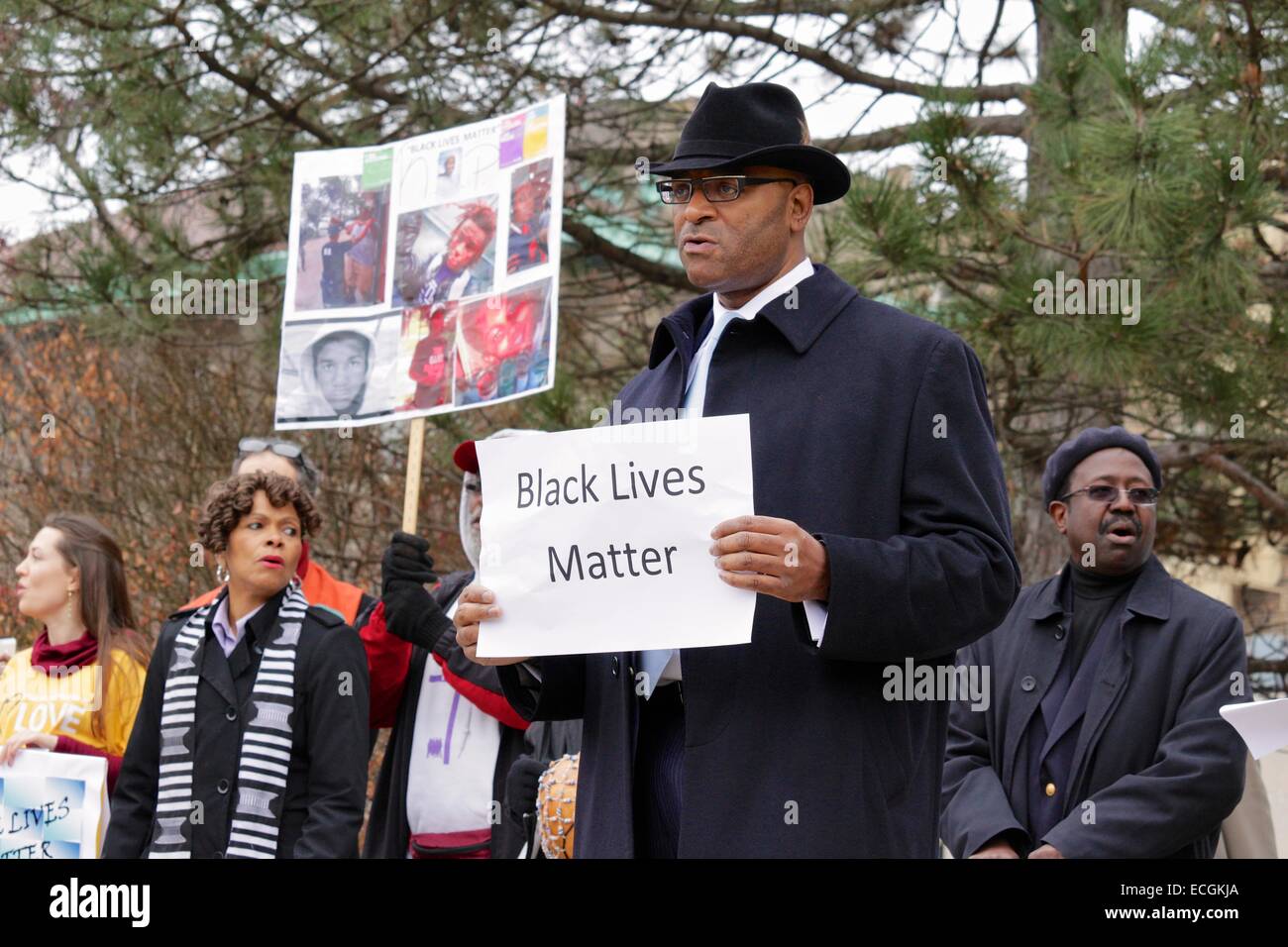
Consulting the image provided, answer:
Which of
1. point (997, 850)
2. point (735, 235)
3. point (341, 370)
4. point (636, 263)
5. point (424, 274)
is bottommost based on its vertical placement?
point (997, 850)

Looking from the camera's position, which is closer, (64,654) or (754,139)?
(754,139)

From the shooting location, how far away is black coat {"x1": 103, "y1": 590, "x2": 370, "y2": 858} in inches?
158

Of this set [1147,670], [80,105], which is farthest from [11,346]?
[1147,670]

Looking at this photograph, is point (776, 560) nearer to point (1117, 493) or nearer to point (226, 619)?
point (1117, 493)

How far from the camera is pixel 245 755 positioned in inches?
159

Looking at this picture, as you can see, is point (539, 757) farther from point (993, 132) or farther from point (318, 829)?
point (993, 132)

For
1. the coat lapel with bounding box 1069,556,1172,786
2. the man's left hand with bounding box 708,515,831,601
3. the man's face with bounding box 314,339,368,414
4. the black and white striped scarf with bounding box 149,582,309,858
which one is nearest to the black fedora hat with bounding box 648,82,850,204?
the man's left hand with bounding box 708,515,831,601

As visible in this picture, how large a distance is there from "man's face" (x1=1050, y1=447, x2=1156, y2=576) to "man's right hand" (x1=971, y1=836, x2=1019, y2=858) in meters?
0.78

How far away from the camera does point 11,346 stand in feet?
37.4

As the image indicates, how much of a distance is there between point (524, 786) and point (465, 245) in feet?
5.91

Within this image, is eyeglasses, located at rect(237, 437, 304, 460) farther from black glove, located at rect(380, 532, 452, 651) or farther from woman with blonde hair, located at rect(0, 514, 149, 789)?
black glove, located at rect(380, 532, 452, 651)

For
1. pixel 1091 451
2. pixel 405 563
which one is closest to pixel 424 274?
pixel 405 563

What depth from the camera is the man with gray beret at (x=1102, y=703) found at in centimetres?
367

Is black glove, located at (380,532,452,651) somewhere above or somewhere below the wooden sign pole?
below
